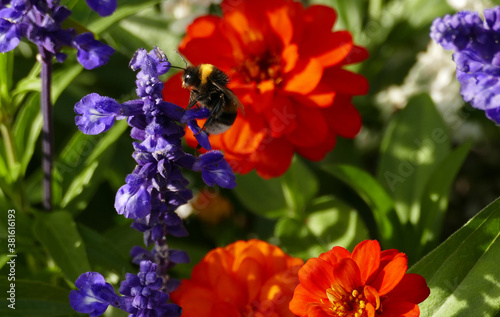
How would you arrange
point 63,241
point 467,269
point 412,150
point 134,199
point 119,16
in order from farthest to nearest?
point 412,150
point 119,16
point 63,241
point 467,269
point 134,199

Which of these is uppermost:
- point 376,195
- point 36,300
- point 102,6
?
point 102,6

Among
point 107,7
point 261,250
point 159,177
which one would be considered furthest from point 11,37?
point 261,250

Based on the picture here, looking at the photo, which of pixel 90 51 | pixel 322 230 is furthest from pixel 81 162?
pixel 322 230

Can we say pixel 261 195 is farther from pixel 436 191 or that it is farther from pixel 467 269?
pixel 467 269

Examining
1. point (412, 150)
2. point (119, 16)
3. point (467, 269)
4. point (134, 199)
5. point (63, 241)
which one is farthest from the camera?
point (412, 150)

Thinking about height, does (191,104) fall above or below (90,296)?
above

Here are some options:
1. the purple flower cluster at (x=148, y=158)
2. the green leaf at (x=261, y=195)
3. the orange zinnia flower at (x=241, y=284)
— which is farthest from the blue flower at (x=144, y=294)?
the green leaf at (x=261, y=195)

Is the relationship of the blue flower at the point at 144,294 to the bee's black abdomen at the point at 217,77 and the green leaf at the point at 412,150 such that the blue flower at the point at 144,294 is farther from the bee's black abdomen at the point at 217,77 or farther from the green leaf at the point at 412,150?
the green leaf at the point at 412,150

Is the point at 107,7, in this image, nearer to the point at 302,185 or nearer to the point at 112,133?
the point at 112,133

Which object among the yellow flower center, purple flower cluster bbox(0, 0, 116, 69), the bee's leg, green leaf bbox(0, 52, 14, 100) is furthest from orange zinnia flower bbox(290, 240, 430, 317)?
green leaf bbox(0, 52, 14, 100)
